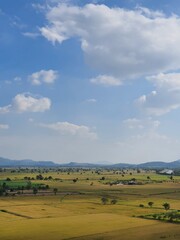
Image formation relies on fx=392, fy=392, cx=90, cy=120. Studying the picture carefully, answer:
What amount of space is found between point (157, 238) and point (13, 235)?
21.1 meters

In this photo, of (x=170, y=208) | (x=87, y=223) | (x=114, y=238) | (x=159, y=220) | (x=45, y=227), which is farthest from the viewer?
(x=170, y=208)

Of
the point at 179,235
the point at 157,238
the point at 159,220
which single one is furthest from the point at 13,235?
the point at 159,220

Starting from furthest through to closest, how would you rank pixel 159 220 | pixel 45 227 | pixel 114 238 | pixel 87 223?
pixel 159 220
pixel 87 223
pixel 45 227
pixel 114 238

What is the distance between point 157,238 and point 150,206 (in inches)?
1651

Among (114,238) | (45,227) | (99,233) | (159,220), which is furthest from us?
(159,220)

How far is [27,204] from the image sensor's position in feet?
331

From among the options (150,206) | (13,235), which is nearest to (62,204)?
(150,206)

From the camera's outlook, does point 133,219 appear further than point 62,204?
No

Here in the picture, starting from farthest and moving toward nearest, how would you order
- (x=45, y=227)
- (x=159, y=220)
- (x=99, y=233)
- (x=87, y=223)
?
(x=159, y=220) < (x=87, y=223) < (x=45, y=227) < (x=99, y=233)

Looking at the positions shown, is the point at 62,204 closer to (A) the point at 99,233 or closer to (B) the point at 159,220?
(B) the point at 159,220

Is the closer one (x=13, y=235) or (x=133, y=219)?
(x=13, y=235)

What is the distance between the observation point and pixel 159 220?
7544cm

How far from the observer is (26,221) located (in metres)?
72.4

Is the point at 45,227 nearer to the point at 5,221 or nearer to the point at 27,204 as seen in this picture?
the point at 5,221
